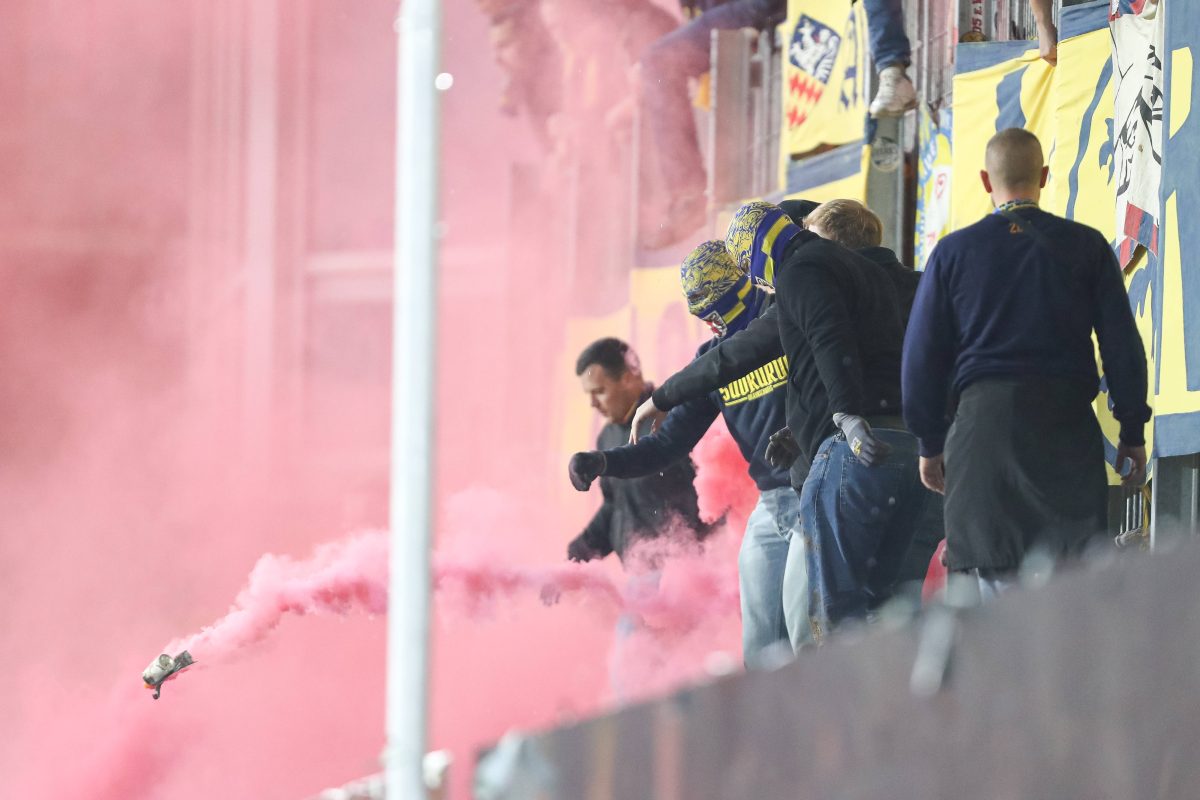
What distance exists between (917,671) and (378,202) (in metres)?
15.9

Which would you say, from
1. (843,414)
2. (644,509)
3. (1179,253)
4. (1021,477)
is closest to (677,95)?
(644,509)

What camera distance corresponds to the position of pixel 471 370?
16.1 m

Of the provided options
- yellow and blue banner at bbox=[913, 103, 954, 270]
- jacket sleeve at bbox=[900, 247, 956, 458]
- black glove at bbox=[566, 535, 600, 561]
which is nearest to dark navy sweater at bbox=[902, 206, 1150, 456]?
jacket sleeve at bbox=[900, 247, 956, 458]

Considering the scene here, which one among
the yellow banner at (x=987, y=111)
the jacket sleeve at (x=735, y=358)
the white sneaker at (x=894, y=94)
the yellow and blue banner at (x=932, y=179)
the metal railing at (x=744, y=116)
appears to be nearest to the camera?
the jacket sleeve at (x=735, y=358)

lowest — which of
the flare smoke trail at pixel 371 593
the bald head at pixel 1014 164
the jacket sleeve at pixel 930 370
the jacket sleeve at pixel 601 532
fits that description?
the flare smoke trail at pixel 371 593

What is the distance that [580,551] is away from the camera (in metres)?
5.71

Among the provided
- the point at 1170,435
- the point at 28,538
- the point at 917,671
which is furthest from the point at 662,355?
the point at 917,671

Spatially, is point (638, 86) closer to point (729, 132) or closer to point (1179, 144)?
point (729, 132)

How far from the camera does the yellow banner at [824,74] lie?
852 centimetres

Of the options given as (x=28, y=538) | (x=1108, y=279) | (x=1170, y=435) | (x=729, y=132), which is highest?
(x=729, y=132)

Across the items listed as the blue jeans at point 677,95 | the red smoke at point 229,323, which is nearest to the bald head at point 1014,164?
the red smoke at point 229,323

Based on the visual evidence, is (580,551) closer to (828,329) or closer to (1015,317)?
(828,329)

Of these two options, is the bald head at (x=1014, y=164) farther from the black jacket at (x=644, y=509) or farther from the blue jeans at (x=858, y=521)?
the black jacket at (x=644, y=509)

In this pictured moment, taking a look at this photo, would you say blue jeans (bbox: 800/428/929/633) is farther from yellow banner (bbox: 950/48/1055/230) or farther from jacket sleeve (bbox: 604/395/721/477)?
yellow banner (bbox: 950/48/1055/230)
